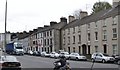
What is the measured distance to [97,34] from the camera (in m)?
63.9

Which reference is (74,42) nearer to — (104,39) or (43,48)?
(104,39)

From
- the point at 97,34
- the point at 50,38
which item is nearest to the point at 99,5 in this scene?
the point at 50,38

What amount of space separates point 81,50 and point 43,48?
30363 mm

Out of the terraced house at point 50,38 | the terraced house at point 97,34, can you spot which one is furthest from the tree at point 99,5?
the terraced house at point 97,34

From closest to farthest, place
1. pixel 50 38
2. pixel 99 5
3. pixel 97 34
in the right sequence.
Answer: pixel 97 34, pixel 50 38, pixel 99 5

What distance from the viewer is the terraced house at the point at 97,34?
57.7 m

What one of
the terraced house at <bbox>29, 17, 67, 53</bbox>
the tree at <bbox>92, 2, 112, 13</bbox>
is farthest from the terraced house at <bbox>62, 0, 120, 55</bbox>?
the tree at <bbox>92, 2, 112, 13</bbox>

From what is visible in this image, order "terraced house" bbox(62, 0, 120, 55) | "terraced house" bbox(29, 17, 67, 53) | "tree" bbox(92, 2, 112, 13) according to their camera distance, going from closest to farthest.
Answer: "terraced house" bbox(62, 0, 120, 55)
"terraced house" bbox(29, 17, 67, 53)
"tree" bbox(92, 2, 112, 13)

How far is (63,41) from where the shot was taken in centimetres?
8512

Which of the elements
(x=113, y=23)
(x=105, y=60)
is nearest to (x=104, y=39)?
(x=113, y=23)

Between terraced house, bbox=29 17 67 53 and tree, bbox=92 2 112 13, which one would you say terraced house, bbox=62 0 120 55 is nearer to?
terraced house, bbox=29 17 67 53

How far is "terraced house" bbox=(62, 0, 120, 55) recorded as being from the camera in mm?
57688

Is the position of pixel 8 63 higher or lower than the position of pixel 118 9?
lower

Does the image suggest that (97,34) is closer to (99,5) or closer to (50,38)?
(50,38)
